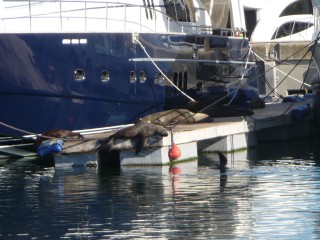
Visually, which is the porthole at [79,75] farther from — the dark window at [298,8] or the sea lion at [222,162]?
the dark window at [298,8]

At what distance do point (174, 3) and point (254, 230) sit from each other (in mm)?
12614

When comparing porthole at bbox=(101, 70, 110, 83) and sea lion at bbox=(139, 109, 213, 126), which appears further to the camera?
sea lion at bbox=(139, 109, 213, 126)

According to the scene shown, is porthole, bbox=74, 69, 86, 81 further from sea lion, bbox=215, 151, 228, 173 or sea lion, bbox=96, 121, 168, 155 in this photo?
sea lion, bbox=215, 151, 228, 173

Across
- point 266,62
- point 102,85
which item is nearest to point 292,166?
point 102,85

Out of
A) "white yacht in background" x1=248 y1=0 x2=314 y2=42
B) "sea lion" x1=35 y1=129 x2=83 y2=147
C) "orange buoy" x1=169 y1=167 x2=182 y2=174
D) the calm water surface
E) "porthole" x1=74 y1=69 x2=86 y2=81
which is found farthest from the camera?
"white yacht in background" x1=248 y1=0 x2=314 y2=42

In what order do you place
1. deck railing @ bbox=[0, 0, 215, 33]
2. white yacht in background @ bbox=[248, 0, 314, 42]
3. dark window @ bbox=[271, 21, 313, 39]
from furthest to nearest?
dark window @ bbox=[271, 21, 313, 39], white yacht in background @ bbox=[248, 0, 314, 42], deck railing @ bbox=[0, 0, 215, 33]

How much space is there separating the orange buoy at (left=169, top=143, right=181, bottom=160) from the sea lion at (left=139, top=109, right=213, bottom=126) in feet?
7.03

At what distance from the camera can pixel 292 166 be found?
827 inches

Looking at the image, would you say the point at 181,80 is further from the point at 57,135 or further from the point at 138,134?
the point at 138,134

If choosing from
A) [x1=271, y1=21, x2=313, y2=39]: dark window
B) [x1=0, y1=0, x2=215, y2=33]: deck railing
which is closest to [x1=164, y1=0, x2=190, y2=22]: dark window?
[x1=0, y1=0, x2=215, y2=33]: deck railing

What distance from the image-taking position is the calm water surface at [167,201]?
14305mm

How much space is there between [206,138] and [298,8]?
27.2 metres

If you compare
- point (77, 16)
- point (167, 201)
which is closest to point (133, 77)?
point (77, 16)

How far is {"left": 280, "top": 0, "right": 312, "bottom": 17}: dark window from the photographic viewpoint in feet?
154
